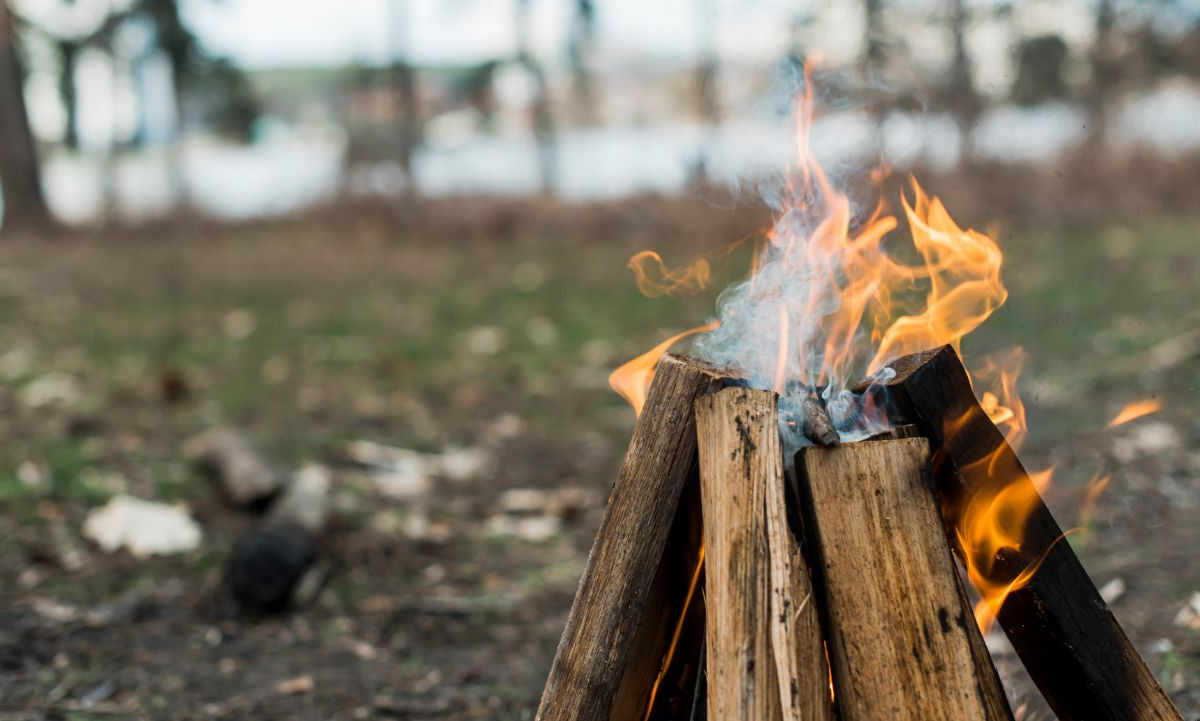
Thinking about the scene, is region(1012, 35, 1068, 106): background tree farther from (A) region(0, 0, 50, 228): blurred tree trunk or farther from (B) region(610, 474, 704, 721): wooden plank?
(A) region(0, 0, 50, 228): blurred tree trunk

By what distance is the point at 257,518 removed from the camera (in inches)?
167

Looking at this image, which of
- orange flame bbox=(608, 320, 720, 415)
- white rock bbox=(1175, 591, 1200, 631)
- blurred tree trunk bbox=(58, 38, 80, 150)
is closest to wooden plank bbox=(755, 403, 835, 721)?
orange flame bbox=(608, 320, 720, 415)

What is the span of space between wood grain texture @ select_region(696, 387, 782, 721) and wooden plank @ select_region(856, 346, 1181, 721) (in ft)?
0.86

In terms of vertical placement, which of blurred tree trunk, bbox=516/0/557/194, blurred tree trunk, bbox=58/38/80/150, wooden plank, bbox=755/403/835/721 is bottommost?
wooden plank, bbox=755/403/835/721

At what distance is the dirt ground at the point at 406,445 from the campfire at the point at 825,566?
635 mm

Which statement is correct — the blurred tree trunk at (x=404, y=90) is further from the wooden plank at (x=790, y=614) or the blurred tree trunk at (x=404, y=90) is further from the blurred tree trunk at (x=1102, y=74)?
the wooden plank at (x=790, y=614)

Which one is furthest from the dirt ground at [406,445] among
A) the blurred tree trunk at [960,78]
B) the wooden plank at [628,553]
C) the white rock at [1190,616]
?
the blurred tree trunk at [960,78]

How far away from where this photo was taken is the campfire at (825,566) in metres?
1.67

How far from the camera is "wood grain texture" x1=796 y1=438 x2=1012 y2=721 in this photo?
166 cm

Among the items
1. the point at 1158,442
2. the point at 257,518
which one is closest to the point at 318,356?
the point at 257,518

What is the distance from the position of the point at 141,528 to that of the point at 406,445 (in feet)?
5.15

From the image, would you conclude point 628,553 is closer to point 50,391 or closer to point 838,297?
point 838,297

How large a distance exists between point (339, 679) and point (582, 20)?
623 inches

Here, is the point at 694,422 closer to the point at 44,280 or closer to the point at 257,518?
the point at 257,518
